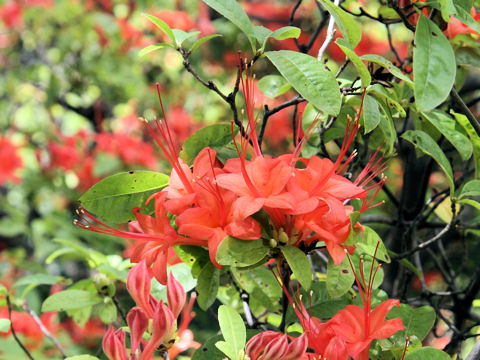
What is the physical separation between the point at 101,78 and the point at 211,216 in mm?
2354

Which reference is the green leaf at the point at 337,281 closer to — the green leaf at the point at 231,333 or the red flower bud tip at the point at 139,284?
the green leaf at the point at 231,333

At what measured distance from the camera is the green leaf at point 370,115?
80cm

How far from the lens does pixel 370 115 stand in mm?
818

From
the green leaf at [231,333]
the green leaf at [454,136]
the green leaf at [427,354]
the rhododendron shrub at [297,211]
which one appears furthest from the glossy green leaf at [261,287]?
the green leaf at [454,136]

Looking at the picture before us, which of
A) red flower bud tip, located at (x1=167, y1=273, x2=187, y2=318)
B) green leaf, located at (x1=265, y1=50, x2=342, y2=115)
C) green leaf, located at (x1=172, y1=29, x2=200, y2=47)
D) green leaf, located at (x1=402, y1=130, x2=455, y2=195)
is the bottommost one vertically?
red flower bud tip, located at (x1=167, y1=273, x2=187, y2=318)

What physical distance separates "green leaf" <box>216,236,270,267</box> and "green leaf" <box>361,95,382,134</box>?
0.71 ft

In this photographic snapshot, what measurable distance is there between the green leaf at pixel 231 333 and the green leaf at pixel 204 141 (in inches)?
9.8

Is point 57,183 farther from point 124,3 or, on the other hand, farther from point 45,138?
point 124,3

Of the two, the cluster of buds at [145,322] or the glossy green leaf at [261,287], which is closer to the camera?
the cluster of buds at [145,322]

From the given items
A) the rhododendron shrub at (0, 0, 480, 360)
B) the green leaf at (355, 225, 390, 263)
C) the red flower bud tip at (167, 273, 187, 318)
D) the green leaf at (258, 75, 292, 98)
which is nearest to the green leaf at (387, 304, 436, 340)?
the rhododendron shrub at (0, 0, 480, 360)

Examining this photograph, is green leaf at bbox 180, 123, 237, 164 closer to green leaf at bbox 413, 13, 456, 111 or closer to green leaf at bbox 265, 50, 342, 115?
green leaf at bbox 265, 50, 342, 115

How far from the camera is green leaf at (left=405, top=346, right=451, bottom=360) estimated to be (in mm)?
746

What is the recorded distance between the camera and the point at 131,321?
753 millimetres

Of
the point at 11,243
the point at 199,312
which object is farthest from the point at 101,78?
the point at 199,312
